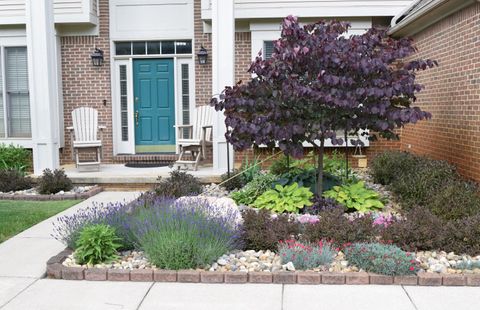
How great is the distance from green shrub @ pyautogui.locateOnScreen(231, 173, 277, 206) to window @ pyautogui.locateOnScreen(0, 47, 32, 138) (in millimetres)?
Answer: 5895

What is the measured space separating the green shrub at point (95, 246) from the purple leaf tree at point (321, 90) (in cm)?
222

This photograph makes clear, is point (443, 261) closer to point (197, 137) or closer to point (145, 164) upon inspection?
point (197, 137)

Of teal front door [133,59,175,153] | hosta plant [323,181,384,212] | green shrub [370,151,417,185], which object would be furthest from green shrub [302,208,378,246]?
teal front door [133,59,175,153]

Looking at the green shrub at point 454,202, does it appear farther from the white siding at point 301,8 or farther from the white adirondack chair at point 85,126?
the white adirondack chair at point 85,126

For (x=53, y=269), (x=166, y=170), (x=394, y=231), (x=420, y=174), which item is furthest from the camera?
(x=166, y=170)

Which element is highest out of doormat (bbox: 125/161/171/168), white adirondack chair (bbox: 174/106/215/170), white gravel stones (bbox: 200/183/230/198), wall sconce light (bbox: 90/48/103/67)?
wall sconce light (bbox: 90/48/103/67)

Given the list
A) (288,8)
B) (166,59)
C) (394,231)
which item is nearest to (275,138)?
(394,231)

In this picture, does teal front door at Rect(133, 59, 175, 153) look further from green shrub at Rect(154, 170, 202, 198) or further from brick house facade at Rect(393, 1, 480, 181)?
brick house facade at Rect(393, 1, 480, 181)

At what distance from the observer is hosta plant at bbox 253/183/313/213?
6367 millimetres

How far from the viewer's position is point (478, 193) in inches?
245

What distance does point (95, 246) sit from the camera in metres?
4.55

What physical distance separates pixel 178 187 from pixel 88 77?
4813 millimetres

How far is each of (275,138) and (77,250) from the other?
2.67 m

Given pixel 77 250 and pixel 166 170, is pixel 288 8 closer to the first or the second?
pixel 166 170
